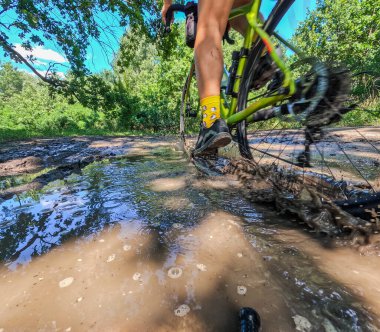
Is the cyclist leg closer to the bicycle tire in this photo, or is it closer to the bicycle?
the bicycle

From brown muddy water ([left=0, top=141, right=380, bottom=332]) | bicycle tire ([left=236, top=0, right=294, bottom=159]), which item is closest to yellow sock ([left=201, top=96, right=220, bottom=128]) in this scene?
bicycle tire ([left=236, top=0, right=294, bottom=159])

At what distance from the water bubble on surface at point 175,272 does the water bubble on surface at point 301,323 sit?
0.40m

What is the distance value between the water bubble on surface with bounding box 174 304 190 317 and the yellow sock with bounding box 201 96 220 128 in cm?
118

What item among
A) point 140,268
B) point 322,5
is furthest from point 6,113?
point 322,5

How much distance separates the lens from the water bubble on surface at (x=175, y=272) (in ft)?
3.06

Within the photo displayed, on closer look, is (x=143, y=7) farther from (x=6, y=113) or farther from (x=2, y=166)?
(x=6, y=113)

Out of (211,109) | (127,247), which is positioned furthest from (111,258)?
(211,109)

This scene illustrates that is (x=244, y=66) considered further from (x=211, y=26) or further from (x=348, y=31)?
(x=348, y=31)

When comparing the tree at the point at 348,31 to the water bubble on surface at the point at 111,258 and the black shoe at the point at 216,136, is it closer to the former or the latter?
the black shoe at the point at 216,136

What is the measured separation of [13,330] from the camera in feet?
2.44

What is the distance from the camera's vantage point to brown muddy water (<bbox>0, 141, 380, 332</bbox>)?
758mm

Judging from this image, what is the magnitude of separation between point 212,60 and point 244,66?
0.47m

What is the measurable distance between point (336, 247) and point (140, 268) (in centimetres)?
81

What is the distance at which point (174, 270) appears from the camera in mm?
968
